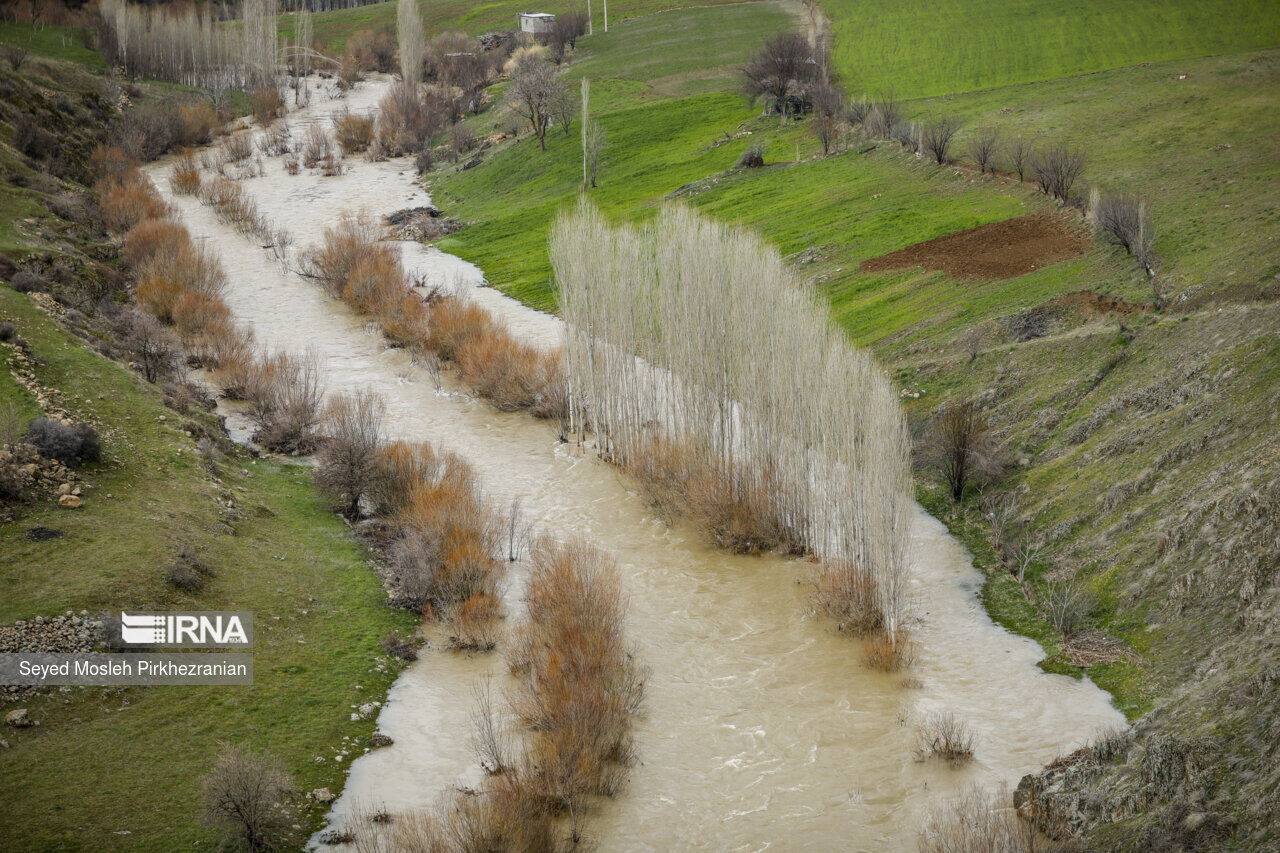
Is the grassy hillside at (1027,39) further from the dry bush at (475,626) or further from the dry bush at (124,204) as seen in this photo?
the dry bush at (475,626)

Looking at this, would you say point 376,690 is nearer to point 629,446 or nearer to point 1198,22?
point 629,446

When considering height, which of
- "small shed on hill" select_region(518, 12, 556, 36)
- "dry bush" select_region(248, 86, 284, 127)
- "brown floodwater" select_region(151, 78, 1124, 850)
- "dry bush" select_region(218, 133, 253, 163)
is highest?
"small shed on hill" select_region(518, 12, 556, 36)

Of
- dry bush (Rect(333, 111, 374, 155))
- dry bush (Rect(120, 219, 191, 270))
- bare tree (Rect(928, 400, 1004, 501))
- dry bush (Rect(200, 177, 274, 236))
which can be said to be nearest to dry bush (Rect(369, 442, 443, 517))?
bare tree (Rect(928, 400, 1004, 501))

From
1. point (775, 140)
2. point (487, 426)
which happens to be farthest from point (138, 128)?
point (487, 426)

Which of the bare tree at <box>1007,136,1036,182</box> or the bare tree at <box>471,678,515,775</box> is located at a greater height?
the bare tree at <box>1007,136,1036,182</box>

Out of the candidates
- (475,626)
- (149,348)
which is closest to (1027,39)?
(149,348)

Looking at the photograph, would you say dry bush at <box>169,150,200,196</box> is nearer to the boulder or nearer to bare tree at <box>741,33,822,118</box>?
bare tree at <box>741,33,822,118</box>
